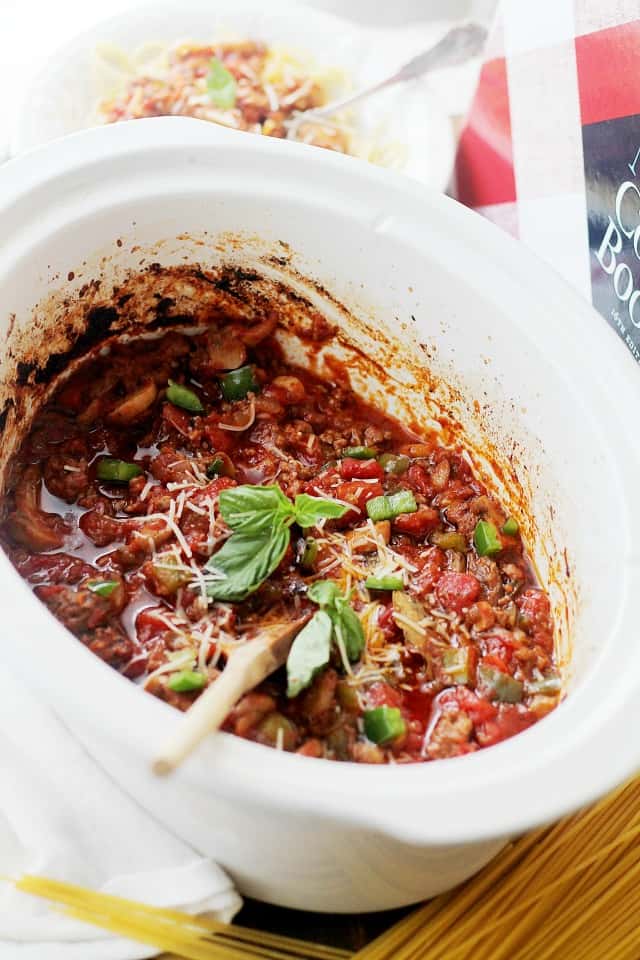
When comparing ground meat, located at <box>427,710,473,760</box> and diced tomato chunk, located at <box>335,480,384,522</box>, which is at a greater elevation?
diced tomato chunk, located at <box>335,480,384,522</box>

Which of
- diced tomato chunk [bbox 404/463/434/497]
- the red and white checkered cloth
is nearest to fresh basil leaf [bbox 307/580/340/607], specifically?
diced tomato chunk [bbox 404/463/434/497]

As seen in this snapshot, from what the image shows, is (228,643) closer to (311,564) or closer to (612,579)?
(311,564)

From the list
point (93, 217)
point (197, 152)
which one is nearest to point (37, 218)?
A: point (93, 217)

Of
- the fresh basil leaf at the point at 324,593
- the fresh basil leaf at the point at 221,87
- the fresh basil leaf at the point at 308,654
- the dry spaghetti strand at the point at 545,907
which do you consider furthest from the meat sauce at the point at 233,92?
the dry spaghetti strand at the point at 545,907

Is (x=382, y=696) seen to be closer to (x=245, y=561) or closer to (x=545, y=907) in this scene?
(x=245, y=561)

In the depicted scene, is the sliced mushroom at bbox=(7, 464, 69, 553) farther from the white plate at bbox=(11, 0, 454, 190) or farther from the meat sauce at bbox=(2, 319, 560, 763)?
the white plate at bbox=(11, 0, 454, 190)

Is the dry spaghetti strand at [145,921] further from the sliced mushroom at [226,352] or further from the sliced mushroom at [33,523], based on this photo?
the sliced mushroom at [226,352]

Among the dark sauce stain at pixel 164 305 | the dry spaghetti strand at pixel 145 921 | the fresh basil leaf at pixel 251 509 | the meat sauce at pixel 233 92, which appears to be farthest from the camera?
the meat sauce at pixel 233 92
